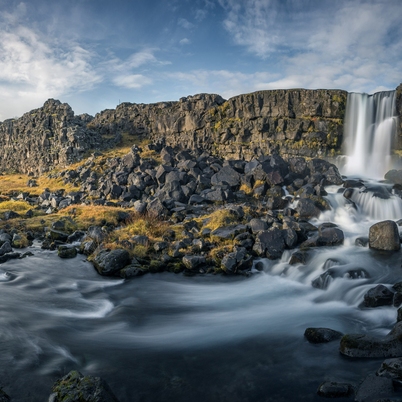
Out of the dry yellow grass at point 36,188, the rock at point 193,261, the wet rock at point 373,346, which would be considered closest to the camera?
the wet rock at point 373,346

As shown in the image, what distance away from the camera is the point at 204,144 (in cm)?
6091

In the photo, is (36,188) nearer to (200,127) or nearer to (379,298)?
(200,127)

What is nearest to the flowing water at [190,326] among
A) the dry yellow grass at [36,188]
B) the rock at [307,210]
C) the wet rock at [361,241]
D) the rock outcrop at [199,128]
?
the wet rock at [361,241]

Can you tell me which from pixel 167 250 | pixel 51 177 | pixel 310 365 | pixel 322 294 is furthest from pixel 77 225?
pixel 51 177

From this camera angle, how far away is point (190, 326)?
15844 millimetres

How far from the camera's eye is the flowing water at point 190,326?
11016 mm

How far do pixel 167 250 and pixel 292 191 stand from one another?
62.5ft

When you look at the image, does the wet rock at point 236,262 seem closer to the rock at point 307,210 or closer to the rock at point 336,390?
the rock at point 307,210

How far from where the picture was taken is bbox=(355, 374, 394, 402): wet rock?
9.37 meters

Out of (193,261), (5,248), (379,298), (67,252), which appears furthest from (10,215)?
(379,298)

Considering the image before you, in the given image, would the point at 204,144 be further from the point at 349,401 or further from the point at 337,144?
the point at 349,401

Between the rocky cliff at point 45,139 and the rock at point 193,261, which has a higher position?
the rocky cliff at point 45,139

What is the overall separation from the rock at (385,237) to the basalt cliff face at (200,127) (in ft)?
93.7

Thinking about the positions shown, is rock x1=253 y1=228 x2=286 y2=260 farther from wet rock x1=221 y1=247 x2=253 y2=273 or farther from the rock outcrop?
the rock outcrop
